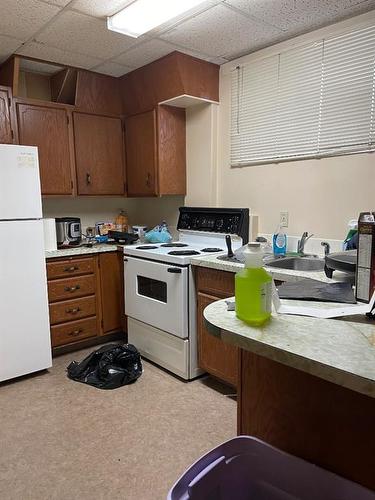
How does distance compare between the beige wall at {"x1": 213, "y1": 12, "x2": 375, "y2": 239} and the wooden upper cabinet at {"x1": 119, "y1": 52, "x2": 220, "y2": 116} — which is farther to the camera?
the wooden upper cabinet at {"x1": 119, "y1": 52, "x2": 220, "y2": 116}

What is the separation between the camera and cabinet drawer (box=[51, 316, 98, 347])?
2.86m

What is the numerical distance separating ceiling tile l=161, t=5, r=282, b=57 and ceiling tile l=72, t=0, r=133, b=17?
1.33ft

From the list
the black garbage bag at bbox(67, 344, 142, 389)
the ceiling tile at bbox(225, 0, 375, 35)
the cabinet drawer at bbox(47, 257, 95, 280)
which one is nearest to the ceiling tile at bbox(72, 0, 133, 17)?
the ceiling tile at bbox(225, 0, 375, 35)

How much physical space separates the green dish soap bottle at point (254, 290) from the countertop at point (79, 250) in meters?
2.13

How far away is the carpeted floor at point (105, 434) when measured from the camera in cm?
162

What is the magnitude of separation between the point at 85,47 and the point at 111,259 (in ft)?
5.33

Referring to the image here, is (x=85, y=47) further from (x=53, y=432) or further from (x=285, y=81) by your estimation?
(x=53, y=432)

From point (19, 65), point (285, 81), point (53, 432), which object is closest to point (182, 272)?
point (53, 432)

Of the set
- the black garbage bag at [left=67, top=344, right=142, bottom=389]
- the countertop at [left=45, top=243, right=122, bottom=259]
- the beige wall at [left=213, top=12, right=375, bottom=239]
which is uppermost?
the beige wall at [left=213, top=12, right=375, bottom=239]

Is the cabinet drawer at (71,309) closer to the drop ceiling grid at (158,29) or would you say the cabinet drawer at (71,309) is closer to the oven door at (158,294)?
the oven door at (158,294)

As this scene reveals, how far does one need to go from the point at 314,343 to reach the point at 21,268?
215 centimetres

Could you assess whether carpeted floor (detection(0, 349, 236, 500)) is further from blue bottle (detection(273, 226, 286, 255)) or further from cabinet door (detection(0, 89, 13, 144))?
cabinet door (detection(0, 89, 13, 144))

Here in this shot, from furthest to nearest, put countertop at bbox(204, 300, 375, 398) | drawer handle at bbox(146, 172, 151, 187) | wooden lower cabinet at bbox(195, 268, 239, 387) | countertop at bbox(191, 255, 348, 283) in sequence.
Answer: drawer handle at bbox(146, 172, 151, 187)
wooden lower cabinet at bbox(195, 268, 239, 387)
countertop at bbox(191, 255, 348, 283)
countertop at bbox(204, 300, 375, 398)

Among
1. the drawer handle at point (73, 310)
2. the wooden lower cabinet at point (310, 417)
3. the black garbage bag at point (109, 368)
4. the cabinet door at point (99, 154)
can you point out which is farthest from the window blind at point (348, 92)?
the drawer handle at point (73, 310)
